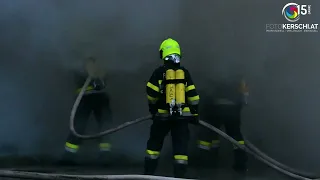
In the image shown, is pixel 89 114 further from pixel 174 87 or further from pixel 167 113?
pixel 174 87

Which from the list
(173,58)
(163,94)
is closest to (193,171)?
(163,94)

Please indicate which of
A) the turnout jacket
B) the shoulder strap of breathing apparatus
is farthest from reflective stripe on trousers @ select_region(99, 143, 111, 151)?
the shoulder strap of breathing apparatus

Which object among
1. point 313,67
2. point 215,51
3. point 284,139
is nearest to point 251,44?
point 215,51

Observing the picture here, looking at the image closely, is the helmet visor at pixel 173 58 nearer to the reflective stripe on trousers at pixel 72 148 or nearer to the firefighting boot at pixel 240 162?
the firefighting boot at pixel 240 162

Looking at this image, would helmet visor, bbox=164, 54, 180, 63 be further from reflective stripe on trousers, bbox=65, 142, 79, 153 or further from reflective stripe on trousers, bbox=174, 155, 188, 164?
reflective stripe on trousers, bbox=65, 142, 79, 153

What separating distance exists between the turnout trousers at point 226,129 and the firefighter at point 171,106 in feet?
0.52

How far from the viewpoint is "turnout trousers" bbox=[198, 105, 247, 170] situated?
352 cm

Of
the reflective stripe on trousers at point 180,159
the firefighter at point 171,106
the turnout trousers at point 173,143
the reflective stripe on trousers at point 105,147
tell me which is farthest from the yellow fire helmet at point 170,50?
the reflective stripe on trousers at point 105,147

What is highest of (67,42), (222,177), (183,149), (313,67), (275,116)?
(67,42)

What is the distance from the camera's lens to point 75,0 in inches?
140

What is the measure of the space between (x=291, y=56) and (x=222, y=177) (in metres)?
1.12

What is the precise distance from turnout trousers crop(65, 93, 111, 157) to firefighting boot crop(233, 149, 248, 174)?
1057 millimetres

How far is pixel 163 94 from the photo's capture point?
3445 mm

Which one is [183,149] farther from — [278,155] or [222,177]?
[278,155]
